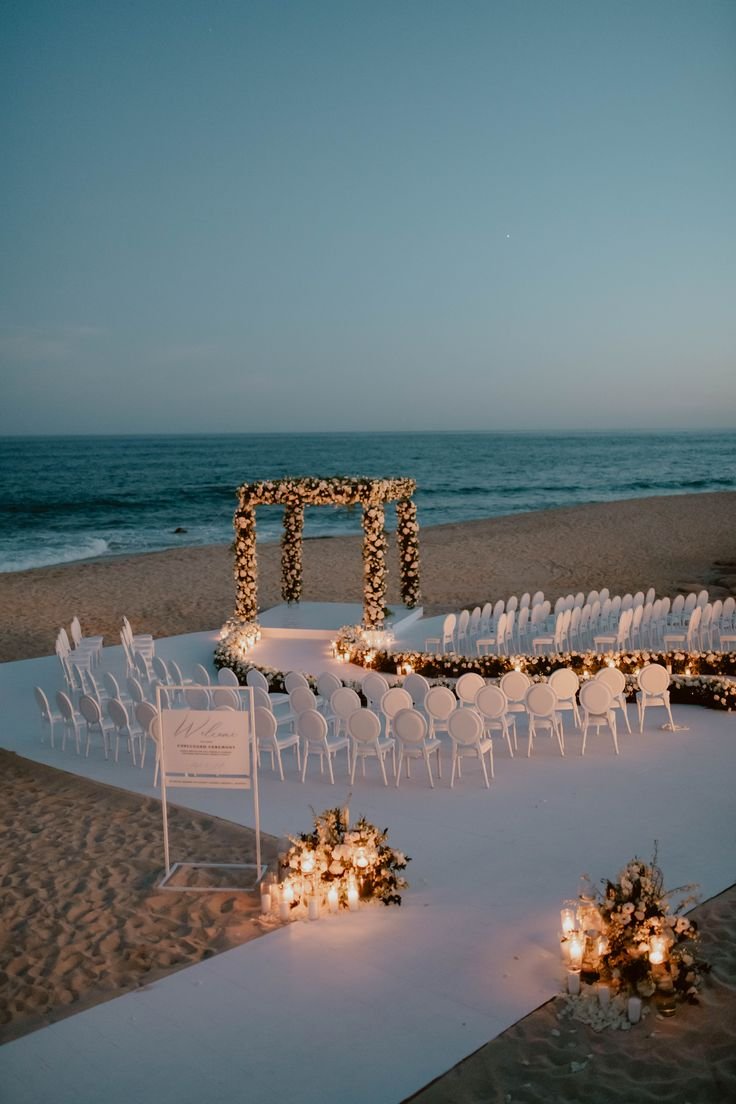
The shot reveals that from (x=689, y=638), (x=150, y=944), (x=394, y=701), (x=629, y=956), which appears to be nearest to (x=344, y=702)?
(x=394, y=701)

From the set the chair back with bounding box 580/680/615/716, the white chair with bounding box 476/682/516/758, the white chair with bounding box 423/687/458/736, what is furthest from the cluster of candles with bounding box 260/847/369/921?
the chair back with bounding box 580/680/615/716

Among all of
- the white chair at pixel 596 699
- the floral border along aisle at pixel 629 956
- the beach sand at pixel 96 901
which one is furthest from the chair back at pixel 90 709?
the floral border along aisle at pixel 629 956

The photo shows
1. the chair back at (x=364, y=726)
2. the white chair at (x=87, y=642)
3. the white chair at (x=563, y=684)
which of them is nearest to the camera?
the chair back at (x=364, y=726)

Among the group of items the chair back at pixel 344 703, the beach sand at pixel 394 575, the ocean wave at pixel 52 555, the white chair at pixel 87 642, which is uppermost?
the chair back at pixel 344 703

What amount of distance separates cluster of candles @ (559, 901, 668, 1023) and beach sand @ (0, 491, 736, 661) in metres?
13.7

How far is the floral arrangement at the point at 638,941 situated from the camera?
5.48m

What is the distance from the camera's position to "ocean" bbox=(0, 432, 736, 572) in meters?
44.2

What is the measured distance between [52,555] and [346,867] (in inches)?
1263

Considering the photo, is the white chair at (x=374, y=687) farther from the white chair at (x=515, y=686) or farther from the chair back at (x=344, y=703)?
the white chair at (x=515, y=686)

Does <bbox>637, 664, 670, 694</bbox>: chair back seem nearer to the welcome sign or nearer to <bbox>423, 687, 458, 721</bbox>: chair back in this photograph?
<bbox>423, 687, 458, 721</bbox>: chair back

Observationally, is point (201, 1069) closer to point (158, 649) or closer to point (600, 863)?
point (600, 863)

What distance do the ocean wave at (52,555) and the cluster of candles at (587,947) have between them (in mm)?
29832

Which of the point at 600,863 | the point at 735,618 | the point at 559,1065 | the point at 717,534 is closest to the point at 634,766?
the point at 600,863

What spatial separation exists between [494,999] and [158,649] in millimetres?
12037
